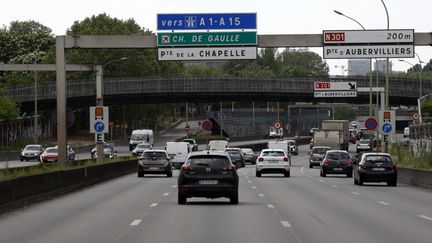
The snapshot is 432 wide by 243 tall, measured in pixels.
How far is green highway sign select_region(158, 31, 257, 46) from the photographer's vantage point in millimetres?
39719

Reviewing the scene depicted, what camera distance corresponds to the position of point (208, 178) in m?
26.2

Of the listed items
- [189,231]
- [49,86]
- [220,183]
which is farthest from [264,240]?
[49,86]

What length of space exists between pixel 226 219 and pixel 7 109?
Answer: 6957 cm

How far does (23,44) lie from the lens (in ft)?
471

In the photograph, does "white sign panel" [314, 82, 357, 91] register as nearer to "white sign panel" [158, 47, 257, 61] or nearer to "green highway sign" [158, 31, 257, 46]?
"white sign panel" [158, 47, 257, 61]

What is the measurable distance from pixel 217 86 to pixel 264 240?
247 ft

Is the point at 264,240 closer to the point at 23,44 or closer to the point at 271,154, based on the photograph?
the point at 271,154

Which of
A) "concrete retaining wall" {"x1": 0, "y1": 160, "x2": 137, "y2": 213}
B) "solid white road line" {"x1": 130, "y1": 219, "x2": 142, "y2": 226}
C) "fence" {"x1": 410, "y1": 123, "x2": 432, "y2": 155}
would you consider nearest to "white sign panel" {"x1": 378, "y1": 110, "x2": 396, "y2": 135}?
"fence" {"x1": 410, "y1": 123, "x2": 432, "y2": 155}

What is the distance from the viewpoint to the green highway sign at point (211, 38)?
1564 inches

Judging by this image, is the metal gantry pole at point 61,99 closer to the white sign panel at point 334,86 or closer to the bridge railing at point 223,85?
the white sign panel at point 334,86

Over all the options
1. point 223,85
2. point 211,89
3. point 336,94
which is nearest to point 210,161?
point 336,94

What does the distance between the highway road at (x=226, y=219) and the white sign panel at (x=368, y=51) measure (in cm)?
833

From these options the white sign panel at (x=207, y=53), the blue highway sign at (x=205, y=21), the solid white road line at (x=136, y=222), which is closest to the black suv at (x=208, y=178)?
the solid white road line at (x=136, y=222)

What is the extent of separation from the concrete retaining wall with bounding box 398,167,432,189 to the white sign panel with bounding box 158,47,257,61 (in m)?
9.04
